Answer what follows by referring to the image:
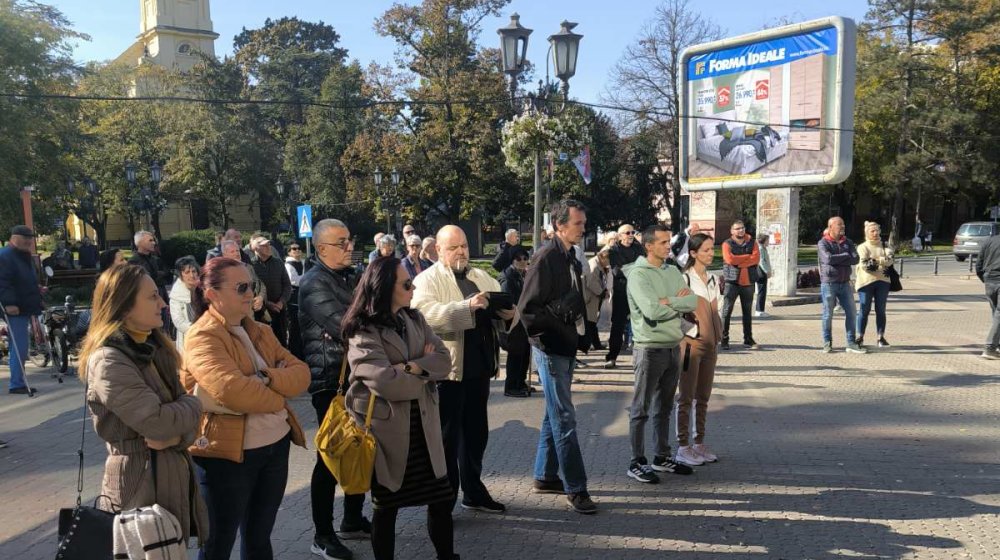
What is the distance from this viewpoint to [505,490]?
16.8 ft

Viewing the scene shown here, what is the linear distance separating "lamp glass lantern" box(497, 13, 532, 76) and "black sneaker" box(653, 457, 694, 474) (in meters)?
7.71

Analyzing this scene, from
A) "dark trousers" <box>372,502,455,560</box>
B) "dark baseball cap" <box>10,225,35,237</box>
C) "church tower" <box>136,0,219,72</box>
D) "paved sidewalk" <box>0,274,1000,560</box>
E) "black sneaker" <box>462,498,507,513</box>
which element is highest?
"church tower" <box>136,0,219,72</box>

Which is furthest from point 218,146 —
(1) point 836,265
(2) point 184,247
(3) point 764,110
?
(1) point 836,265

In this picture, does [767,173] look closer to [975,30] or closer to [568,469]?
[568,469]

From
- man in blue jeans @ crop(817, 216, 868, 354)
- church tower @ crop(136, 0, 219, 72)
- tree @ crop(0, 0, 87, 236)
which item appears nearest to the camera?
man in blue jeans @ crop(817, 216, 868, 354)

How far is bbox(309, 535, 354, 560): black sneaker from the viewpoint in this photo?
159 inches

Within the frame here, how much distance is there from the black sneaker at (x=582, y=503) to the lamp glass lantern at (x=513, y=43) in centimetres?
828

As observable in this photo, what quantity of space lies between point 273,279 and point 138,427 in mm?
5988

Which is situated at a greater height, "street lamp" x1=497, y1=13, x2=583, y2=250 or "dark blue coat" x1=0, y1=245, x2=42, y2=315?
"street lamp" x1=497, y1=13, x2=583, y2=250

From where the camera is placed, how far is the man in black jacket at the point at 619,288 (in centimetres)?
919

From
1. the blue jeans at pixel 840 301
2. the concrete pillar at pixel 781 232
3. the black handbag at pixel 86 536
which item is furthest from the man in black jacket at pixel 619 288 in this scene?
the concrete pillar at pixel 781 232

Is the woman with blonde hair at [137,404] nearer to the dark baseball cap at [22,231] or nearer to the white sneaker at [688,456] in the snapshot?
the white sneaker at [688,456]

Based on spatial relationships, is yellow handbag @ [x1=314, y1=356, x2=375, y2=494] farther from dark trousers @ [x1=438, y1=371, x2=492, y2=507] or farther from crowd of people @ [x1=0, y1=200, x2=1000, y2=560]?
dark trousers @ [x1=438, y1=371, x2=492, y2=507]

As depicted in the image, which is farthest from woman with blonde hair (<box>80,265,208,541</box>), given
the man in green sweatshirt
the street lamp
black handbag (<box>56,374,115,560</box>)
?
the street lamp
